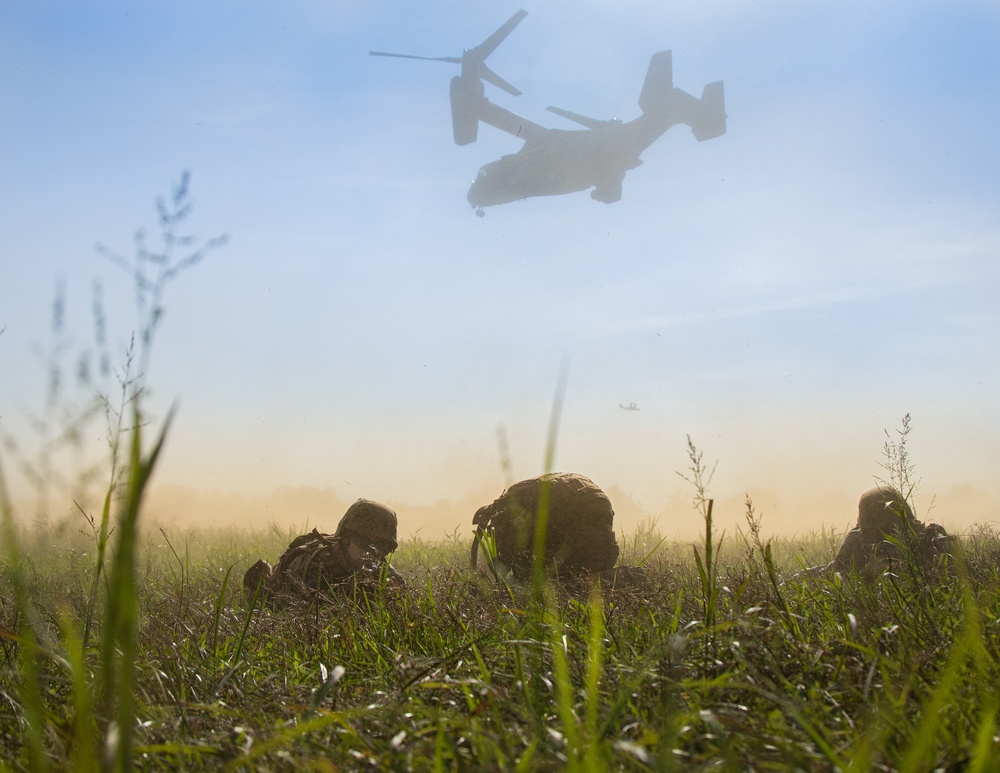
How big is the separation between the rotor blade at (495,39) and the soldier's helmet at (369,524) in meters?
29.8

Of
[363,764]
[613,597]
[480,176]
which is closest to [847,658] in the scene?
[363,764]

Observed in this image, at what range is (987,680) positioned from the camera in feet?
6.29

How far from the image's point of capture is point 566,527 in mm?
5621

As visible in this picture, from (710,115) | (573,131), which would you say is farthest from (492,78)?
(710,115)

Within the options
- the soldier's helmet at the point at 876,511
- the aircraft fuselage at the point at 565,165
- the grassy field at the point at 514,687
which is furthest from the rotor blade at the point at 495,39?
the grassy field at the point at 514,687

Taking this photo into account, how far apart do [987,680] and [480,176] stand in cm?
3592

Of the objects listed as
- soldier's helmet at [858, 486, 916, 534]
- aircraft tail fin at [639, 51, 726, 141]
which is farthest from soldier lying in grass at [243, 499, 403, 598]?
aircraft tail fin at [639, 51, 726, 141]

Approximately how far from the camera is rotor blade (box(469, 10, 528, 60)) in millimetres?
31797

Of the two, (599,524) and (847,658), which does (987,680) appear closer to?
(847,658)

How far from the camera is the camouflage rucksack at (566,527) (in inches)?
219

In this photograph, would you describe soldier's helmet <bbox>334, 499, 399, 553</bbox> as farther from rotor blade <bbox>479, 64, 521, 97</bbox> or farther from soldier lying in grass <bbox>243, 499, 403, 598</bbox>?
rotor blade <bbox>479, 64, 521, 97</bbox>

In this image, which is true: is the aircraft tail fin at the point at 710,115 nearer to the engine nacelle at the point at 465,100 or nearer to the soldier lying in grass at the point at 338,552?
the engine nacelle at the point at 465,100

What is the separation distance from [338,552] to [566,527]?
1646mm

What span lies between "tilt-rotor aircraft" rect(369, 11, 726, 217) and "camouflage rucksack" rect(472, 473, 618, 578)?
29.0 meters
